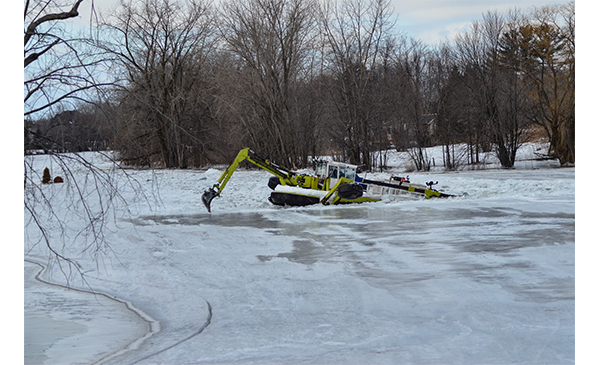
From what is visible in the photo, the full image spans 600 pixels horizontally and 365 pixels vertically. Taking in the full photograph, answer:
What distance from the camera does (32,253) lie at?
10.5 meters

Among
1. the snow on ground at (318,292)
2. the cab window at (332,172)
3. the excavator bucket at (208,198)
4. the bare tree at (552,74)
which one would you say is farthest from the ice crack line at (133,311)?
the bare tree at (552,74)

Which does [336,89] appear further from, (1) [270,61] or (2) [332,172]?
(2) [332,172]

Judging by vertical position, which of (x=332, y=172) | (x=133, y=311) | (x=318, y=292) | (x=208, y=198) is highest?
(x=332, y=172)

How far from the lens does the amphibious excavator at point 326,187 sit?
16219 mm

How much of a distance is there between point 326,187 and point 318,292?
32.0ft

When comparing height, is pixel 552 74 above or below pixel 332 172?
above

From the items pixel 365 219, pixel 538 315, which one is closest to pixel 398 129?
pixel 365 219

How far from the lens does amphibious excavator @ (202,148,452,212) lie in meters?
16.2

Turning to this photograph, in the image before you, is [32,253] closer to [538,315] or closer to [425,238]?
[425,238]

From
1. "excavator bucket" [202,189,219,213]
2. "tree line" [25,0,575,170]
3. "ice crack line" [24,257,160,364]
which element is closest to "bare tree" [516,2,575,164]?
"tree line" [25,0,575,170]

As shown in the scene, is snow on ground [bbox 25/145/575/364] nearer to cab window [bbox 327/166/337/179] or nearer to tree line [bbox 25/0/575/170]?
cab window [bbox 327/166/337/179]

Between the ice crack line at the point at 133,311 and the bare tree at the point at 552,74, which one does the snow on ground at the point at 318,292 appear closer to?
the ice crack line at the point at 133,311

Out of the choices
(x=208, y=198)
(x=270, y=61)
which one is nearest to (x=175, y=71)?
(x=270, y=61)

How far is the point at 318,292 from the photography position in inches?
288
